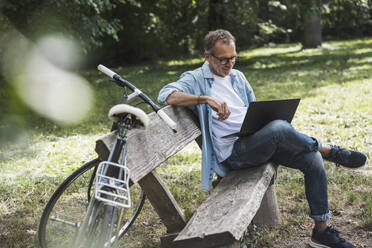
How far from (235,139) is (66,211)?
58.8 inches

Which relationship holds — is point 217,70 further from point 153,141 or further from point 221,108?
point 153,141

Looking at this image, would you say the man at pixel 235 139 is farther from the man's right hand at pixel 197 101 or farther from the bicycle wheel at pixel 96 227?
the bicycle wheel at pixel 96 227

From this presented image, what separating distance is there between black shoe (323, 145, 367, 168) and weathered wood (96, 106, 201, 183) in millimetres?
1146

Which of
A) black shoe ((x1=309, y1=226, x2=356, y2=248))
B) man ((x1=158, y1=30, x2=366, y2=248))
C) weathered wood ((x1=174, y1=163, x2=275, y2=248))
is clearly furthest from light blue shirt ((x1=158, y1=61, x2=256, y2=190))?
black shoe ((x1=309, y1=226, x2=356, y2=248))

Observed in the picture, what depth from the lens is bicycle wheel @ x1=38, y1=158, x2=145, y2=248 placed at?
3197mm

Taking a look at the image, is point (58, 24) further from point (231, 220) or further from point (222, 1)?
point (231, 220)

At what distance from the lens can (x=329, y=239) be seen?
133 inches

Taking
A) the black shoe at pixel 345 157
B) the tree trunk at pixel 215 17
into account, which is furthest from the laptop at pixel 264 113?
the tree trunk at pixel 215 17

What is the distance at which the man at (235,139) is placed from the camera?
11.1ft

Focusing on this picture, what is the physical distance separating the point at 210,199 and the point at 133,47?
58.9 ft

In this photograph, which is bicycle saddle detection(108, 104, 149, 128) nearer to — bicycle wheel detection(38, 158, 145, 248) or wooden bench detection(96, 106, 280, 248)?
wooden bench detection(96, 106, 280, 248)

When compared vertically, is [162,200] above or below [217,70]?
below

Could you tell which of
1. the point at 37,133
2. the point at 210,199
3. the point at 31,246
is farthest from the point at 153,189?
the point at 37,133

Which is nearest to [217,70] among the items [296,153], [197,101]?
[197,101]
